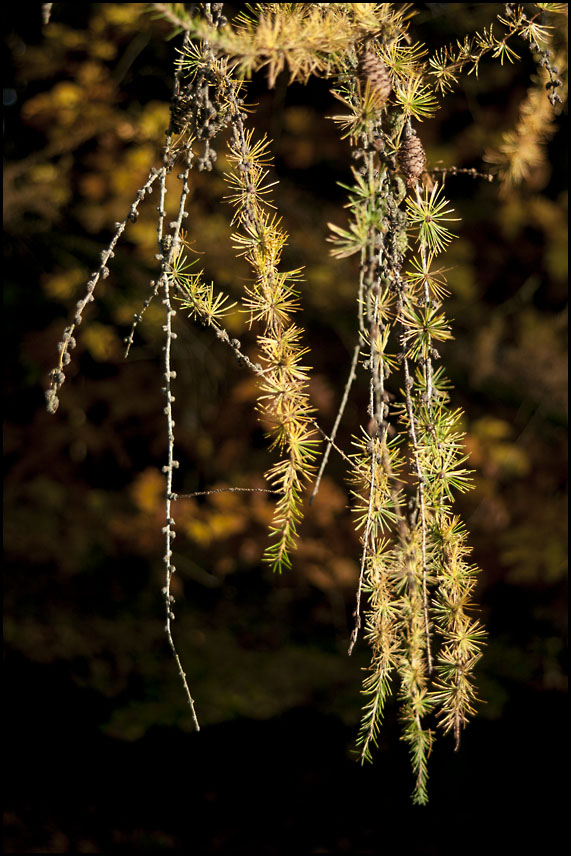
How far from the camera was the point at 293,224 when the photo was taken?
2957 mm

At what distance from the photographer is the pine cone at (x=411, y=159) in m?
0.68

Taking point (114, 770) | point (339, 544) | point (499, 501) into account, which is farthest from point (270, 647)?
point (499, 501)

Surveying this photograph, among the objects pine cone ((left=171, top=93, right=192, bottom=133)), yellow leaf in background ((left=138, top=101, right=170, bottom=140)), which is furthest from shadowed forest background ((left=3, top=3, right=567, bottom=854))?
pine cone ((left=171, top=93, right=192, bottom=133))

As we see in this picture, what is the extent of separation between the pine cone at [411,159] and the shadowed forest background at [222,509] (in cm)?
142

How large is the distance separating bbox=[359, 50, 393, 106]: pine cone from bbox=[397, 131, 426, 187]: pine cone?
0.23 feet

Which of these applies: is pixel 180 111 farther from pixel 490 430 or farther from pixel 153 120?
pixel 490 430

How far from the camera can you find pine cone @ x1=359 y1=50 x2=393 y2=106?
24.0 inches

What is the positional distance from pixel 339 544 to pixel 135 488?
1.02 metres

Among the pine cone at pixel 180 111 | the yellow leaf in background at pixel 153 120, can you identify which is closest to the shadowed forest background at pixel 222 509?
the yellow leaf in background at pixel 153 120

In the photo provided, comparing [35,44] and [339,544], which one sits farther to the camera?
[339,544]

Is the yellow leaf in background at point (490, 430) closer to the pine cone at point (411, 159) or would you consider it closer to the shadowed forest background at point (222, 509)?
the shadowed forest background at point (222, 509)

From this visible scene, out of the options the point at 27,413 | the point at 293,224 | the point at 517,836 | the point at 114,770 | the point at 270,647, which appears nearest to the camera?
the point at 517,836

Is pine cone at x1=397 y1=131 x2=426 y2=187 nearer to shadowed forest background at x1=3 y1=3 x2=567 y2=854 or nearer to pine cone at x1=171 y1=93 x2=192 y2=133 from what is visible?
pine cone at x1=171 y1=93 x2=192 y2=133

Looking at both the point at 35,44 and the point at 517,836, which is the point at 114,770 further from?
the point at 35,44
